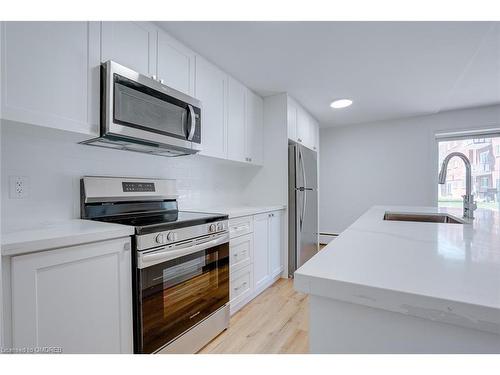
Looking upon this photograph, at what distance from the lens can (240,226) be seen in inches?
85.9

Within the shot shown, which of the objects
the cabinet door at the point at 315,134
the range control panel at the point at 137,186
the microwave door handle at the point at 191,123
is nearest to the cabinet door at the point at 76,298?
the range control panel at the point at 137,186

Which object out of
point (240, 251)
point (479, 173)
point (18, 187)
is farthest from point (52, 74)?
point (479, 173)

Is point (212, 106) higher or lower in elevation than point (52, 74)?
higher

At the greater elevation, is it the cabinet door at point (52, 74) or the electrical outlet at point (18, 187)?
the cabinet door at point (52, 74)

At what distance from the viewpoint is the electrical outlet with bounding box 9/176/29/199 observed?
128cm

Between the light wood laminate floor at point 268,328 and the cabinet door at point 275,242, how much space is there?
0.36 meters

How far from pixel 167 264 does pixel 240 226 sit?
882mm

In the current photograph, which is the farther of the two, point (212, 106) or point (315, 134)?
point (315, 134)

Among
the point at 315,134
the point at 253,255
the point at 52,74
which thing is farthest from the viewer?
the point at 315,134

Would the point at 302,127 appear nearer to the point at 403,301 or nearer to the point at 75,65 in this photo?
the point at 75,65

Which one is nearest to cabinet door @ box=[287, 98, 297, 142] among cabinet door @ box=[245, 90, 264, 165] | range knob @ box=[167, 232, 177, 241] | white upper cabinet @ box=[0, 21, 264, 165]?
cabinet door @ box=[245, 90, 264, 165]

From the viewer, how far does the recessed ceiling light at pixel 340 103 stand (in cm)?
329

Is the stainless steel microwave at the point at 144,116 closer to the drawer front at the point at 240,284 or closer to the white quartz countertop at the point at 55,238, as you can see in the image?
the white quartz countertop at the point at 55,238
